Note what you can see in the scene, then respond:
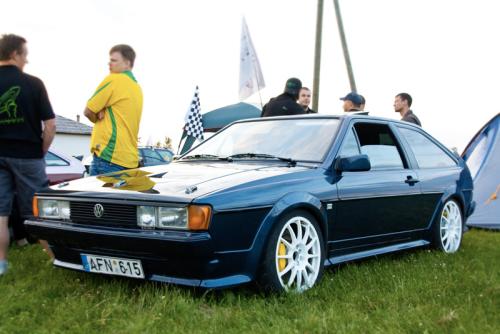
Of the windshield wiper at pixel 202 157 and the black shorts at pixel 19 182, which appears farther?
the windshield wiper at pixel 202 157

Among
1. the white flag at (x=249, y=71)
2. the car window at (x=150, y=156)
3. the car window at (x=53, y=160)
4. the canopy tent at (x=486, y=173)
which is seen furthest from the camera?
the car window at (x=150, y=156)

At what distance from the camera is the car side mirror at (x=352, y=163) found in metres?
4.16

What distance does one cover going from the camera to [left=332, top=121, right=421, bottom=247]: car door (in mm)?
4297

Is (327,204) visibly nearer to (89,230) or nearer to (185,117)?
(89,230)

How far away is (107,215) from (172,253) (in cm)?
56

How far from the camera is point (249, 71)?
551 inches

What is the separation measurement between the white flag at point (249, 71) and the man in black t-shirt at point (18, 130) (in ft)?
30.5

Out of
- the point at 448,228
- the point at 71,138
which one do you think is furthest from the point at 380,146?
the point at 71,138

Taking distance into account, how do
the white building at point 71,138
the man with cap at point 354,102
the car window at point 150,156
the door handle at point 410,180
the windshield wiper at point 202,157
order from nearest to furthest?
the windshield wiper at point 202,157, the door handle at point 410,180, the man with cap at point 354,102, the car window at point 150,156, the white building at point 71,138

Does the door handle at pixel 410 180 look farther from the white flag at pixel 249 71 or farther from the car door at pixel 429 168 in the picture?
the white flag at pixel 249 71

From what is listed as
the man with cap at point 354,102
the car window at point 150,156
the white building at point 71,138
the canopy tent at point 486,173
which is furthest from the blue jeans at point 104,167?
the white building at point 71,138

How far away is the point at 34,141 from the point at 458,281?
11.2 feet

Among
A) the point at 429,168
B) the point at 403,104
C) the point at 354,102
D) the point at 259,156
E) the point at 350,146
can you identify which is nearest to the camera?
the point at 259,156

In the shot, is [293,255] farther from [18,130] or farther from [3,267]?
[18,130]
